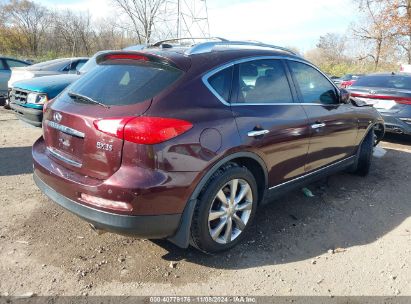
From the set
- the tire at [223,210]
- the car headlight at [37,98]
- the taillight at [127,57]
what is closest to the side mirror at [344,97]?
the tire at [223,210]

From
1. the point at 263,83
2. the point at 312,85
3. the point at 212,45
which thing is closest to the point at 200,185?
the point at 263,83

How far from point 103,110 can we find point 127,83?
340mm

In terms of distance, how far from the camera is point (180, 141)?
2586mm

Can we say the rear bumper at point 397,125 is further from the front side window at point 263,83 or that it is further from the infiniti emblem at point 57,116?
the infiniti emblem at point 57,116

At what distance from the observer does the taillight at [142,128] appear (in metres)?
2.47

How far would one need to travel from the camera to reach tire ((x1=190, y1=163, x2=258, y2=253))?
113 inches

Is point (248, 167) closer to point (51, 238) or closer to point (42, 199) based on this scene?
point (51, 238)

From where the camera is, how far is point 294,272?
2996 mm

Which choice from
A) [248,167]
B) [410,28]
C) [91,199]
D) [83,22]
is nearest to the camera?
[91,199]

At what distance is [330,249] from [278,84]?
164 centimetres

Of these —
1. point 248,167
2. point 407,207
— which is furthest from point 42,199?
point 407,207

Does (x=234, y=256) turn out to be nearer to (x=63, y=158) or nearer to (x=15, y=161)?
(x=63, y=158)

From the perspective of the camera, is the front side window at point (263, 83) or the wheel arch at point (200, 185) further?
the front side window at point (263, 83)

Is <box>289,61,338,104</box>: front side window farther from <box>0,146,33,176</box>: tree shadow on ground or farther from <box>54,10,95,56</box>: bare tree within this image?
<box>54,10,95,56</box>: bare tree
